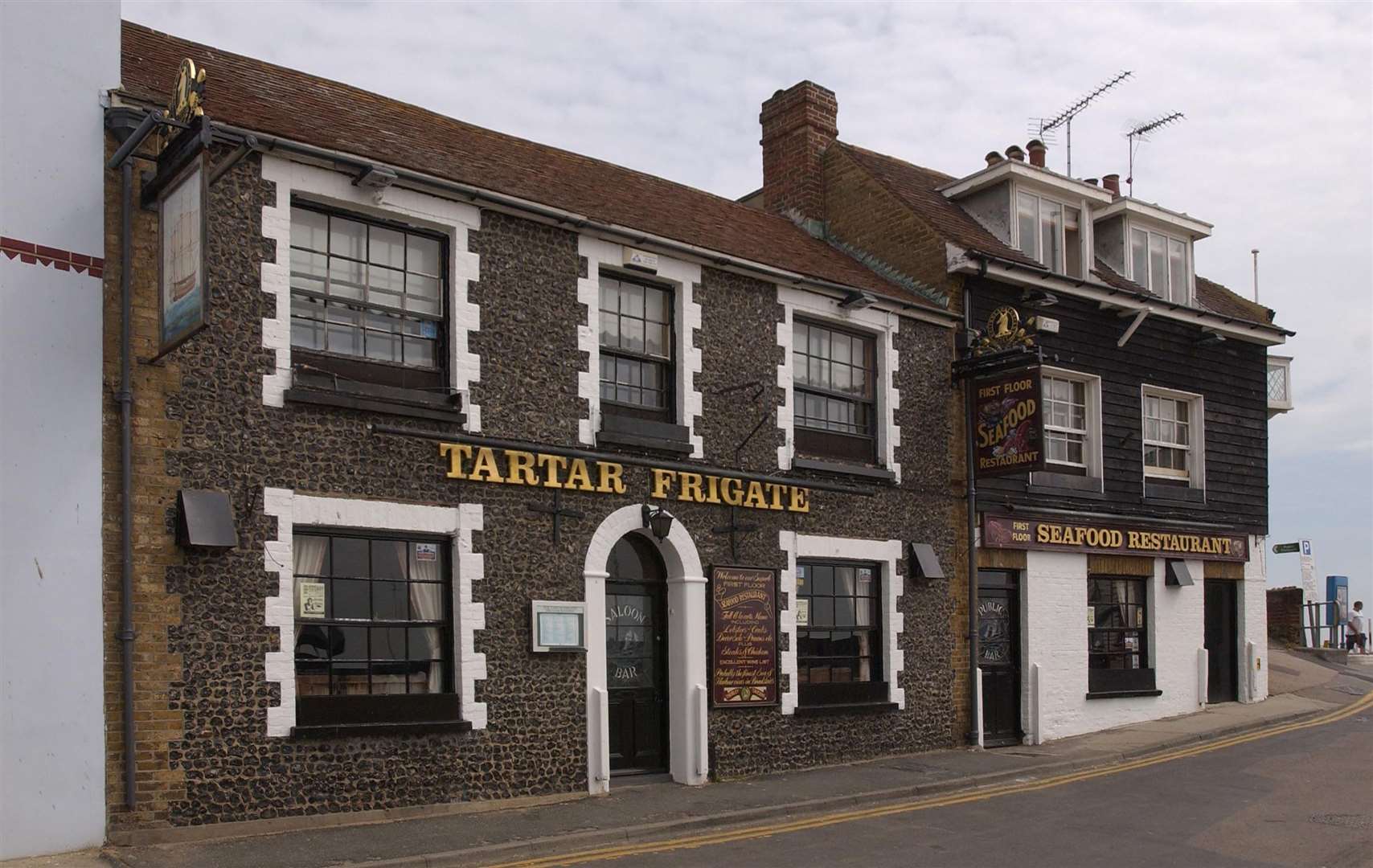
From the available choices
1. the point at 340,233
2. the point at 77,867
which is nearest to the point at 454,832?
→ the point at 77,867

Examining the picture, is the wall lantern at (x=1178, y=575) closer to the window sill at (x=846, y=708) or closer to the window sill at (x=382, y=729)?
the window sill at (x=846, y=708)

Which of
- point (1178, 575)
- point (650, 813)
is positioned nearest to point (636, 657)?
point (650, 813)

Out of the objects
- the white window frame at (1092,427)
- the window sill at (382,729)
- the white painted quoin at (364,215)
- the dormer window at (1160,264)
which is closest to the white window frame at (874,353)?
the white window frame at (1092,427)

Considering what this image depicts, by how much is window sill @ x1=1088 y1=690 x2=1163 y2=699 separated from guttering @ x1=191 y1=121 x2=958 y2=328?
20.9 ft

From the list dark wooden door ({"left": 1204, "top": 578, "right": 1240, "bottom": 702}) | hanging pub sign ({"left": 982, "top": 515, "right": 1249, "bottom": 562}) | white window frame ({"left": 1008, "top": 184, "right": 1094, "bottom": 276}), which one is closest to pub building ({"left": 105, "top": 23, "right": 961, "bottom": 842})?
hanging pub sign ({"left": 982, "top": 515, "right": 1249, "bottom": 562})

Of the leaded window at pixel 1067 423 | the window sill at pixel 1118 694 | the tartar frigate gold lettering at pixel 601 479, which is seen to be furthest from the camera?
the leaded window at pixel 1067 423

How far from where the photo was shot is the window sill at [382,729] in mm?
11430

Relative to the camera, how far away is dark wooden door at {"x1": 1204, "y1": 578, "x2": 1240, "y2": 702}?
22.8 metres

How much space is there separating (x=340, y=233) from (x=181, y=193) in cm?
229

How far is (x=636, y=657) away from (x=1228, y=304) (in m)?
15.9

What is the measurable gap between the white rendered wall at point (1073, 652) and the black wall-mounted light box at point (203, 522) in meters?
12.4

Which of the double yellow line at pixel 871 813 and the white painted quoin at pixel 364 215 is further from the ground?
the white painted quoin at pixel 364 215

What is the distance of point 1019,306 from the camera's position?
64.9 ft

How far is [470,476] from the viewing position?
13.0m
